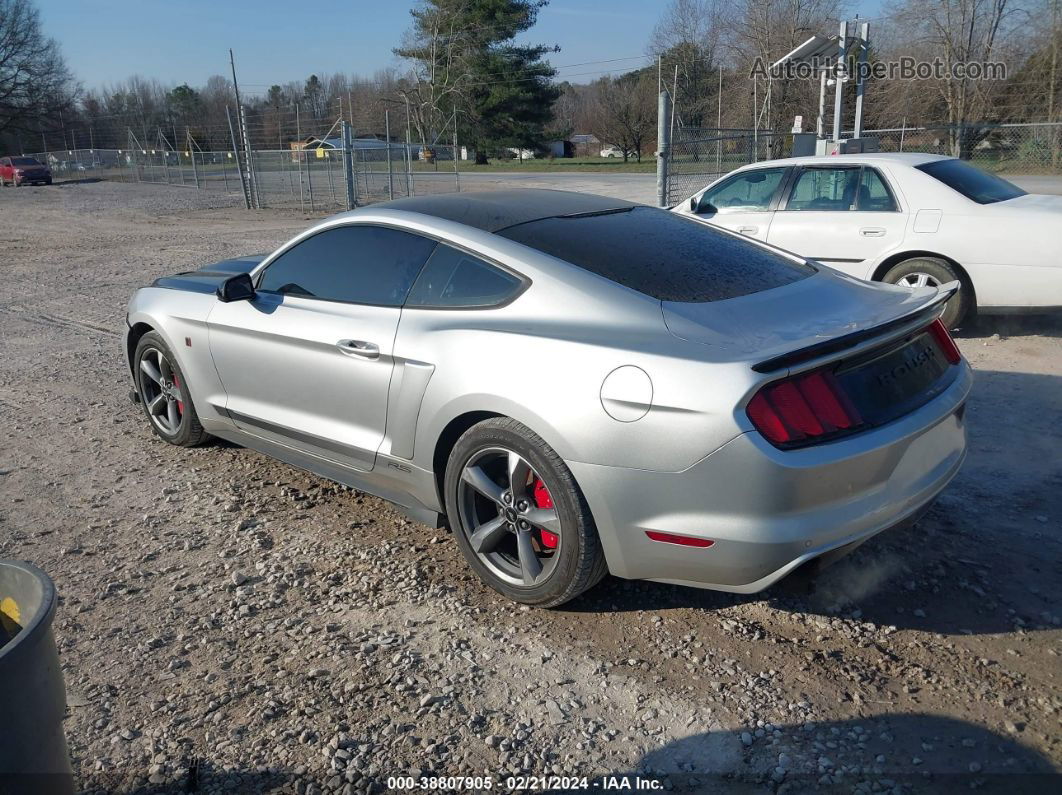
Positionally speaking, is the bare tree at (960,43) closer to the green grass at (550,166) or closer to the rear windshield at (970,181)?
the green grass at (550,166)

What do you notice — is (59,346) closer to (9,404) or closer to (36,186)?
(9,404)

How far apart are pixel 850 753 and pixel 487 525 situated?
1.55m

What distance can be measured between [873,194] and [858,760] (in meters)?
6.19

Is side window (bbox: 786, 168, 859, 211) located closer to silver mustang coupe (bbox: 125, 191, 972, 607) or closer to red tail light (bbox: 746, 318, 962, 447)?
silver mustang coupe (bbox: 125, 191, 972, 607)

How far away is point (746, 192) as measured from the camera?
8547 millimetres

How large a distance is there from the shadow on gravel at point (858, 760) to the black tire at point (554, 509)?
2.38 feet

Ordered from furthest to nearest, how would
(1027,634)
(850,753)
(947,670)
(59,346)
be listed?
(59,346) < (1027,634) < (947,670) < (850,753)

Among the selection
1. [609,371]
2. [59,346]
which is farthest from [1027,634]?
[59,346]

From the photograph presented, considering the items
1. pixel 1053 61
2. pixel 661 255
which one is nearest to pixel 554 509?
pixel 661 255

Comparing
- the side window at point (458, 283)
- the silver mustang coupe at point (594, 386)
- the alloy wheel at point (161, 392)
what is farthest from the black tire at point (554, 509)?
the alloy wheel at point (161, 392)

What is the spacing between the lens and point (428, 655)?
10.4 ft

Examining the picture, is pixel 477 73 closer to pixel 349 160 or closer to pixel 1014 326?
pixel 349 160

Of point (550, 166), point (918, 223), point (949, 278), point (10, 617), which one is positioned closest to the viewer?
point (10, 617)

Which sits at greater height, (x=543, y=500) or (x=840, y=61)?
(x=840, y=61)
